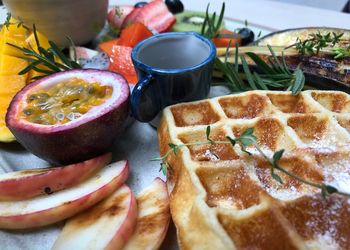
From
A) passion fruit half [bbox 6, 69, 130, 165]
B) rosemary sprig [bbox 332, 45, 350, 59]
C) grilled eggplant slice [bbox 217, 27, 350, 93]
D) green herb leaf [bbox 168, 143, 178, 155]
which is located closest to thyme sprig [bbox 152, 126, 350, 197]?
green herb leaf [bbox 168, 143, 178, 155]

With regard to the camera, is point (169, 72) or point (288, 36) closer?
point (169, 72)

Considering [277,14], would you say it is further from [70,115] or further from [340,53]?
[70,115]

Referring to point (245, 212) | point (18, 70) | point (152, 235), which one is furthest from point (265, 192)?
point (18, 70)

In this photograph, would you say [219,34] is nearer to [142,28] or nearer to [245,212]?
[142,28]

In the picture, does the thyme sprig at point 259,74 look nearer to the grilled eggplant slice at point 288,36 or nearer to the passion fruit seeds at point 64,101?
the grilled eggplant slice at point 288,36

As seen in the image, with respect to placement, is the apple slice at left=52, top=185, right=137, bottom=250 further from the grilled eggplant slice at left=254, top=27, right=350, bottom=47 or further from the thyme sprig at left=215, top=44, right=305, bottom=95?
the grilled eggplant slice at left=254, top=27, right=350, bottom=47

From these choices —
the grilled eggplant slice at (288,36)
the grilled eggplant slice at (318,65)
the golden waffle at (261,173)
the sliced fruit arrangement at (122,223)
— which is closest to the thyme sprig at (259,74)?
the grilled eggplant slice at (318,65)

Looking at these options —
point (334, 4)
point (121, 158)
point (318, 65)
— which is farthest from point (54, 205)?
point (334, 4)

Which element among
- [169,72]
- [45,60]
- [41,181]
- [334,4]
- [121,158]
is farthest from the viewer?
[334,4]
